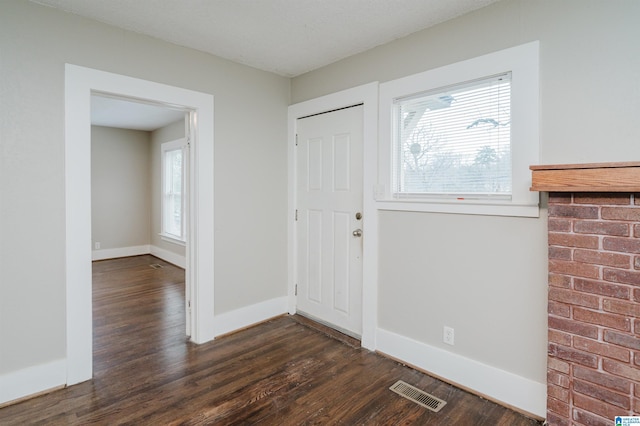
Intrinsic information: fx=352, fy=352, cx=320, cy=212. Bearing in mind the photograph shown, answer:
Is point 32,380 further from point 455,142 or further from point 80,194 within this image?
point 455,142

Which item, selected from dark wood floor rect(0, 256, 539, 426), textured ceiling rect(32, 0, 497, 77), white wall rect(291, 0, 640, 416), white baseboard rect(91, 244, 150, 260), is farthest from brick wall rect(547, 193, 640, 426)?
white baseboard rect(91, 244, 150, 260)

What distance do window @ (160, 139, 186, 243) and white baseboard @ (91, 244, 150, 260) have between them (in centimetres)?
72

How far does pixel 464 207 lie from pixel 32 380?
294cm

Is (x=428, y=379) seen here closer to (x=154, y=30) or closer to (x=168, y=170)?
(x=154, y=30)

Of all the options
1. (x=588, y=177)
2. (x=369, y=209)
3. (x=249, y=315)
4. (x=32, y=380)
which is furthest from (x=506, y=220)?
(x=32, y=380)

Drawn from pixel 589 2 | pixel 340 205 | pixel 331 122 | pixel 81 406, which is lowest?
pixel 81 406

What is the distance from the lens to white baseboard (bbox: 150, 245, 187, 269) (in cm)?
591

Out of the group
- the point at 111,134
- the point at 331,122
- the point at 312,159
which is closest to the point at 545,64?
the point at 331,122

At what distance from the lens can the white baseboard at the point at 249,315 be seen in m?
3.12

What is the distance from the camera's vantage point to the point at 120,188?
261 inches

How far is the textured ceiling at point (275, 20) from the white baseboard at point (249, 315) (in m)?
2.28

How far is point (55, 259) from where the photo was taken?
228cm

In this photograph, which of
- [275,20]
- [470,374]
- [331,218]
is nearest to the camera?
[470,374]

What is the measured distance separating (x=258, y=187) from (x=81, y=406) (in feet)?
6.81
